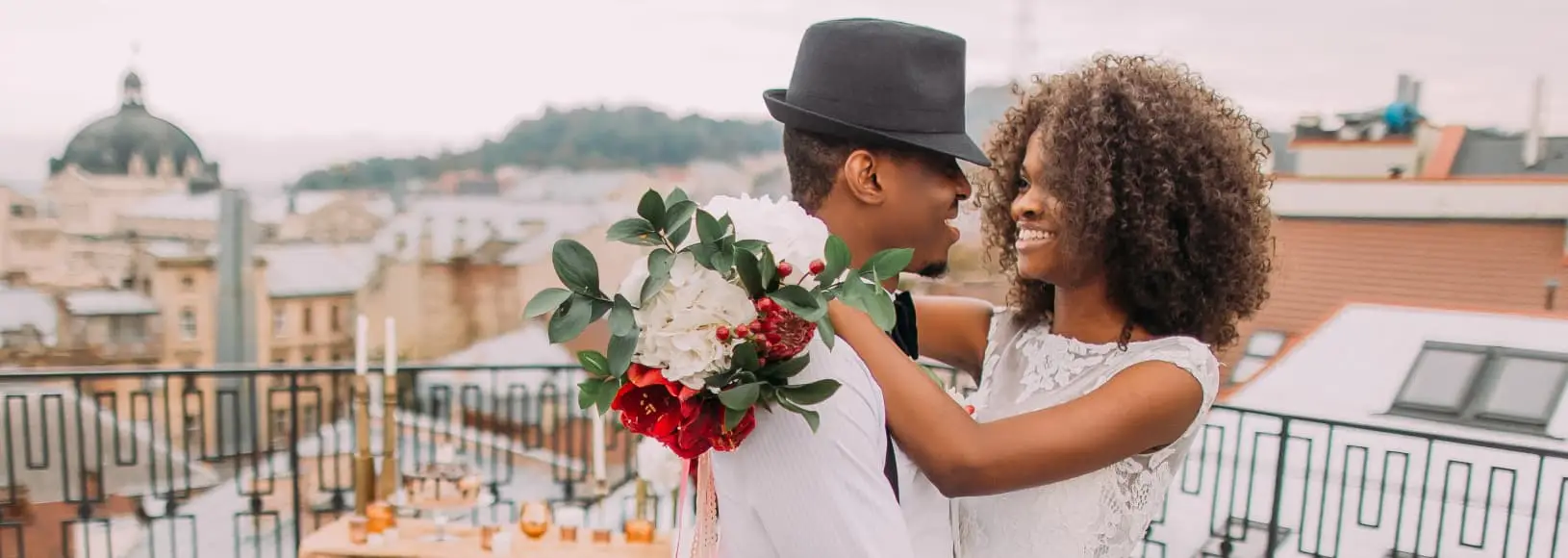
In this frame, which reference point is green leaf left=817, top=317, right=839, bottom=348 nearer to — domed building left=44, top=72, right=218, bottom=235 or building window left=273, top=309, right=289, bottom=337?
domed building left=44, top=72, right=218, bottom=235

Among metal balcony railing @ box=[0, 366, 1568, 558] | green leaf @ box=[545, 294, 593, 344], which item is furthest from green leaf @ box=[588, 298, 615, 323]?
metal balcony railing @ box=[0, 366, 1568, 558]

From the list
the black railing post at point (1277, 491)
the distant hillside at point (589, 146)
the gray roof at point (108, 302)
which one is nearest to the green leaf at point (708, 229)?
the black railing post at point (1277, 491)

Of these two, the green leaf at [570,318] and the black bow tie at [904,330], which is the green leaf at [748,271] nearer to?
the green leaf at [570,318]

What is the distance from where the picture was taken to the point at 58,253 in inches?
135

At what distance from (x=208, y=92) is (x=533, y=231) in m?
1.41

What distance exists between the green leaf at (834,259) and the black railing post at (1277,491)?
8.53 feet

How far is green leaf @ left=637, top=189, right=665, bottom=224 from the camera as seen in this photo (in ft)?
2.26

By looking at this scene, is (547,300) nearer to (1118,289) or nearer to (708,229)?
(708,229)

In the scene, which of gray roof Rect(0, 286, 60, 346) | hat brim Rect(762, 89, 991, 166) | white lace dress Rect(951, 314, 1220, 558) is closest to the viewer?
hat brim Rect(762, 89, 991, 166)

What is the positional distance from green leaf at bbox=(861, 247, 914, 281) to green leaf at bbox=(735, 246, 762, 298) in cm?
9

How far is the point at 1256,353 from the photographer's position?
301 cm

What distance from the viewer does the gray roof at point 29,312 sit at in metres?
3.38

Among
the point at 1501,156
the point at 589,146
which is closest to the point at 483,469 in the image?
the point at 589,146

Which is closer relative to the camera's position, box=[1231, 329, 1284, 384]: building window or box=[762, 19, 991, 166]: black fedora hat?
box=[762, 19, 991, 166]: black fedora hat
